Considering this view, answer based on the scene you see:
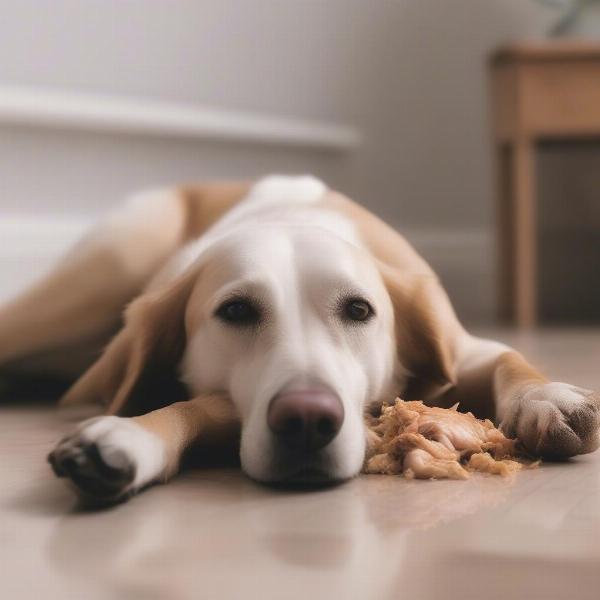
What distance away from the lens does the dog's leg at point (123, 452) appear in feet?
3.71

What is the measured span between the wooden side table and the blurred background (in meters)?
0.28

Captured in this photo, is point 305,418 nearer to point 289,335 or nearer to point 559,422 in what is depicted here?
point 289,335

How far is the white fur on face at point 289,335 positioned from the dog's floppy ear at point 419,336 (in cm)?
5

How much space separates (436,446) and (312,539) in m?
0.35

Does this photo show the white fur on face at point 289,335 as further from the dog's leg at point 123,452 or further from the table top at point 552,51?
the table top at point 552,51

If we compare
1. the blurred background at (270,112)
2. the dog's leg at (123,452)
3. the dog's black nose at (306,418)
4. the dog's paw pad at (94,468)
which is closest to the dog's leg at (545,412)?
the dog's black nose at (306,418)

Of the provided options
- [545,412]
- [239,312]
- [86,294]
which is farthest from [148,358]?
[545,412]

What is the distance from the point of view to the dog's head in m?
1.24

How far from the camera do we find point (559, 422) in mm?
1349

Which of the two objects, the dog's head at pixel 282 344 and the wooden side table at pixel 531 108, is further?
the wooden side table at pixel 531 108

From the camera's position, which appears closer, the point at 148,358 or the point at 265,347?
the point at 265,347

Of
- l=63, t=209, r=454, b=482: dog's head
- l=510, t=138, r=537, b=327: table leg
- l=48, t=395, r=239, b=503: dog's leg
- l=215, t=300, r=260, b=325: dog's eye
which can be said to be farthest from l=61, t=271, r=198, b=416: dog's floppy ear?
l=510, t=138, r=537, b=327: table leg

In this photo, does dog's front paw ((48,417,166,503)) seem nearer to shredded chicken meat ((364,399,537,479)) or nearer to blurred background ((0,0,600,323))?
shredded chicken meat ((364,399,537,479))

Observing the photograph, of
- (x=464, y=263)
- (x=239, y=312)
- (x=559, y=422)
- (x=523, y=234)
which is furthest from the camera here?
(x=464, y=263)
